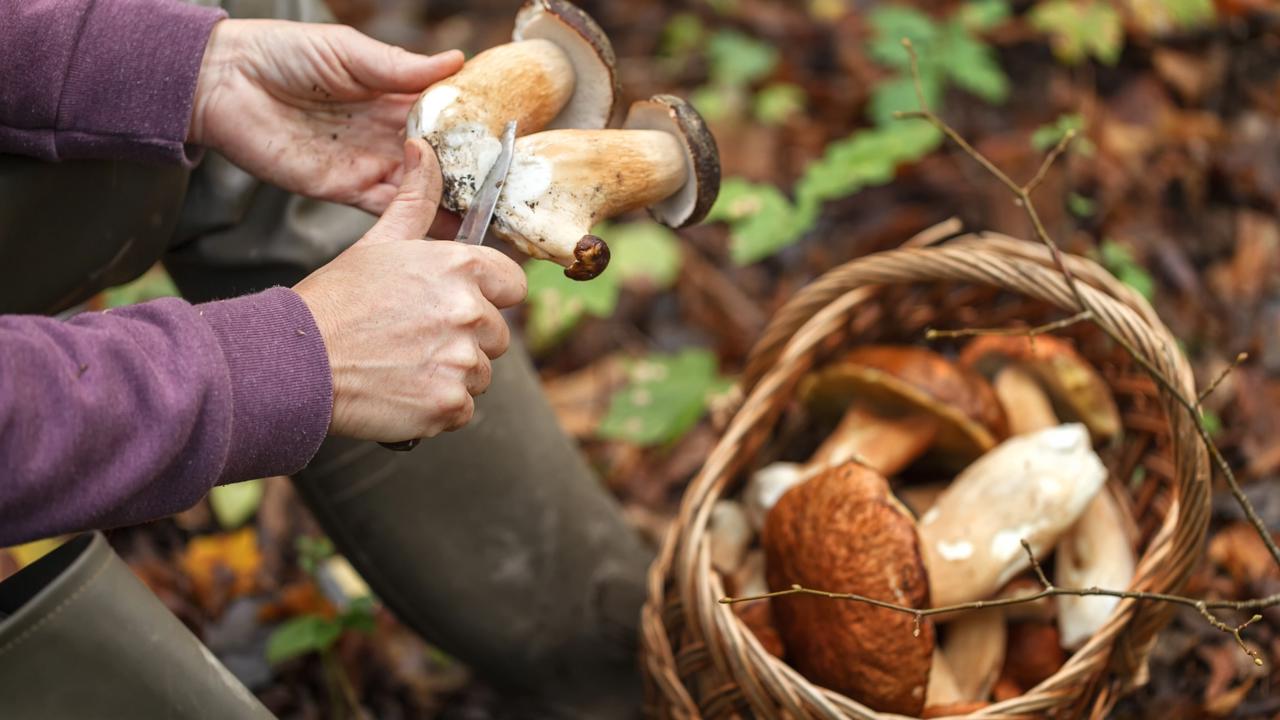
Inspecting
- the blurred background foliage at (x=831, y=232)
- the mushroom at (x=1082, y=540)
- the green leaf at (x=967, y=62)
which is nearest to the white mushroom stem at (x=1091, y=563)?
the mushroom at (x=1082, y=540)

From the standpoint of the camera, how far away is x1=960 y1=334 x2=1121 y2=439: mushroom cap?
5.60ft

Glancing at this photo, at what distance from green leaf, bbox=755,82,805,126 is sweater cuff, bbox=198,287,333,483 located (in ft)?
6.84

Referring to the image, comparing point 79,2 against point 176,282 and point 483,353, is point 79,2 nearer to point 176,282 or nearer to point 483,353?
point 176,282

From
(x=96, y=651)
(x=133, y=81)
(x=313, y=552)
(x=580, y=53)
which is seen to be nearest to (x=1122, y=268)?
(x=580, y=53)

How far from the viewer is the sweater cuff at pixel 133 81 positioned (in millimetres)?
1303

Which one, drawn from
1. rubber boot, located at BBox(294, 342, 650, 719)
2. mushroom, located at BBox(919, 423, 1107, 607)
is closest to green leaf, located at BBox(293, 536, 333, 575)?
rubber boot, located at BBox(294, 342, 650, 719)

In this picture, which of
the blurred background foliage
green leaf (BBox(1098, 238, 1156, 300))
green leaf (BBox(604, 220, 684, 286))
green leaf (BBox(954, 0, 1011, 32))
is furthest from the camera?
green leaf (BBox(954, 0, 1011, 32))

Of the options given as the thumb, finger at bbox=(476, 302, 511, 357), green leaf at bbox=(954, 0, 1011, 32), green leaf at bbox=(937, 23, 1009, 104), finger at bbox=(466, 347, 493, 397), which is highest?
the thumb

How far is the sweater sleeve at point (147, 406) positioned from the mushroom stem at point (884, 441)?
2.94 feet

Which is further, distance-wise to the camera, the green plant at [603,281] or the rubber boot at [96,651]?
the green plant at [603,281]

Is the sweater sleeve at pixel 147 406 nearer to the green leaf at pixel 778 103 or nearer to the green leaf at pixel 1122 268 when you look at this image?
the green leaf at pixel 1122 268

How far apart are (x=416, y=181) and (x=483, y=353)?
0.75 feet

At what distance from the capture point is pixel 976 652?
1554mm

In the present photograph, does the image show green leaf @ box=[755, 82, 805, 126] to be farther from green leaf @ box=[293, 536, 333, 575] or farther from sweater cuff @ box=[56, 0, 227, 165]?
sweater cuff @ box=[56, 0, 227, 165]
